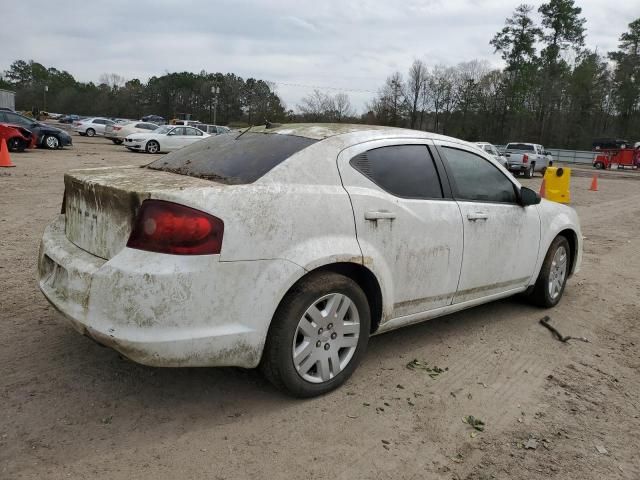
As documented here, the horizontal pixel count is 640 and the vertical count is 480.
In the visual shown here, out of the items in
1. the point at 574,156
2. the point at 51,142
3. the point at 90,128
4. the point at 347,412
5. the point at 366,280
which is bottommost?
the point at 347,412

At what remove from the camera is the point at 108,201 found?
293 cm

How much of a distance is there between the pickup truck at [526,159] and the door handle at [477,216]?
24652mm

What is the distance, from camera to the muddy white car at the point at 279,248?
2.64 metres

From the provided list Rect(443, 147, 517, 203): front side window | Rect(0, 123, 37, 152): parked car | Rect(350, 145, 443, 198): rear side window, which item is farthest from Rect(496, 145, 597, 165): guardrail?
Rect(350, 145, 443, 198): rear side window

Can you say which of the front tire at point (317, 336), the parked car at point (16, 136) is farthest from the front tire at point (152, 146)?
the front tire at point (317, 336)

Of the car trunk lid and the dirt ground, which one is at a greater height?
the car trunk lid

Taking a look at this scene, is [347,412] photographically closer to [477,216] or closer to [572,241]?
[477,216]

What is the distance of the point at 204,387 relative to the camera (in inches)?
128

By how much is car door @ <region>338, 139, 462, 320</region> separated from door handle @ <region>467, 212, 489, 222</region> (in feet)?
0.41

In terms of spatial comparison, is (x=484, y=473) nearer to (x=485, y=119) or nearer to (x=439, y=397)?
(x=439, y=397)

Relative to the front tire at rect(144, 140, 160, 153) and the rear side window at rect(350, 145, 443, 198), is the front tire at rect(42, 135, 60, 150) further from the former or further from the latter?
the rear side window at rect(350, 145, 443, 198)

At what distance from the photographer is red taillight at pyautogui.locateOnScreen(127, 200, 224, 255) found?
2.63m

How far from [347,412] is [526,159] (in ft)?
86.8

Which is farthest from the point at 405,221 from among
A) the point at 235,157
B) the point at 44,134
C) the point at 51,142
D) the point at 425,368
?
the point at 51,142
